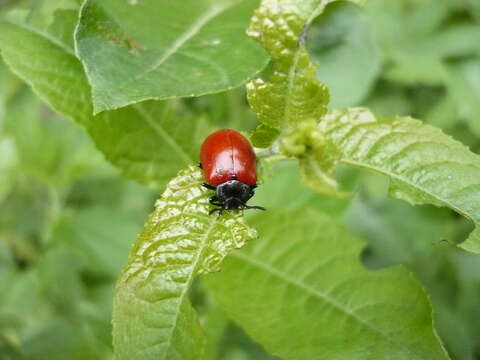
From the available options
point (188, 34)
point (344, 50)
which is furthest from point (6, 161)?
point (344, 50)

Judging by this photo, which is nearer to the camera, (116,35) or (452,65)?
(116,35)

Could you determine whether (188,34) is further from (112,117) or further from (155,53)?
(112,117)

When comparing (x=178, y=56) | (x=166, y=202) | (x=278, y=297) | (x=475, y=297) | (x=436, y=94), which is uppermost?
(x=178, y=56)

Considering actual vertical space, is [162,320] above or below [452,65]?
above

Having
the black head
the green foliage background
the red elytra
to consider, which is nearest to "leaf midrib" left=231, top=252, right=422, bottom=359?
the green foliage background

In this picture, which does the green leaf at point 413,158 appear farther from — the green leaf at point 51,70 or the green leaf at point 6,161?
the green leaf at point 6,161

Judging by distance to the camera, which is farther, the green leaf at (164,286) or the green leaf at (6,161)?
the green leaf at (6,161)

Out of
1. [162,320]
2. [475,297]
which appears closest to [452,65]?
[475,297]

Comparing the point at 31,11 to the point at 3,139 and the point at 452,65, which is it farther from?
the point at 452,65

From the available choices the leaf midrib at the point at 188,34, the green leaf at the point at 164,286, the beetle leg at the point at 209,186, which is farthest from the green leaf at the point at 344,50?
the green leaf at the point at 164,286
